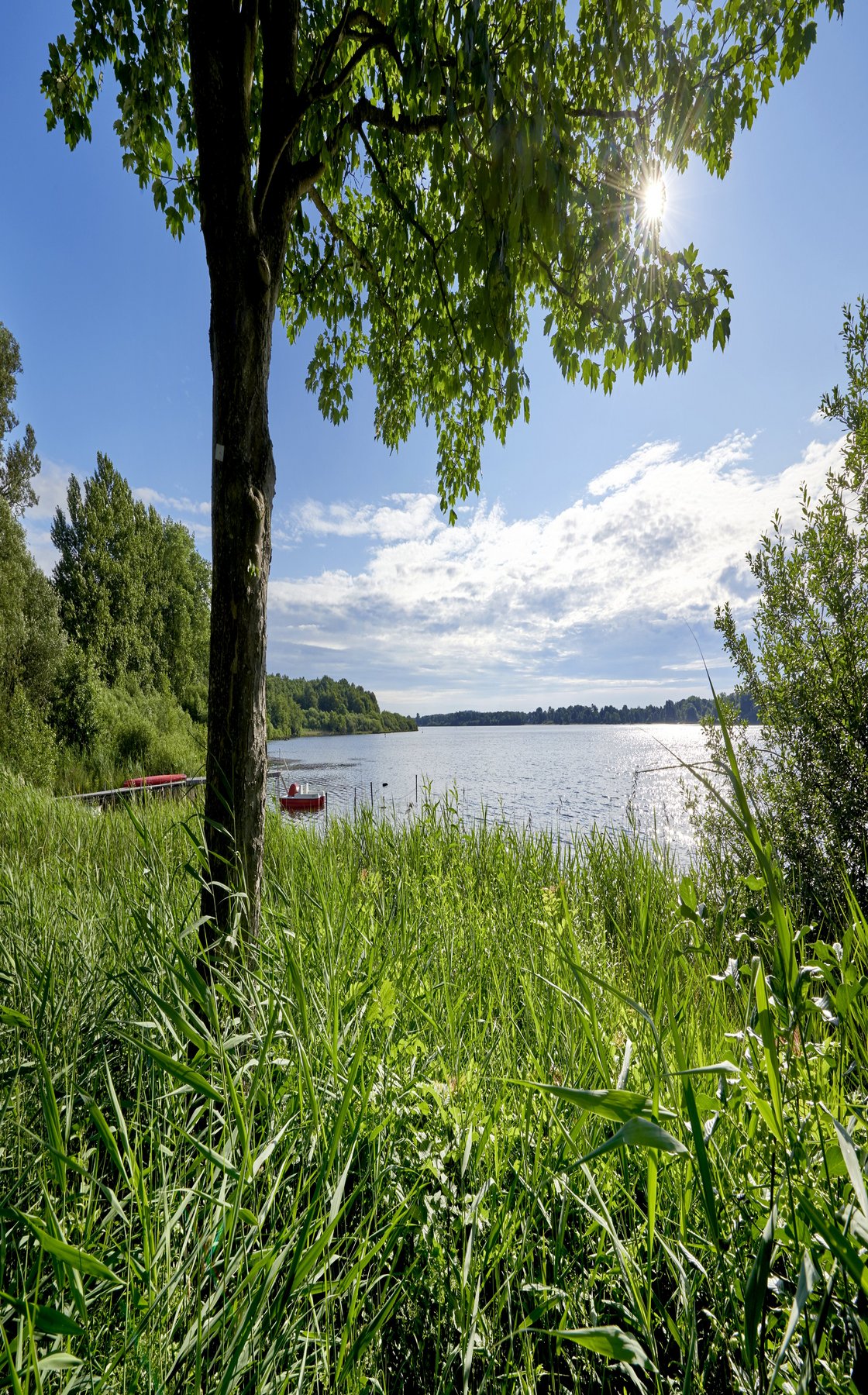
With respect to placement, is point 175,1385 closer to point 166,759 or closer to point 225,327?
point 225,327

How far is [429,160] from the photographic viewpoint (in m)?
2.53

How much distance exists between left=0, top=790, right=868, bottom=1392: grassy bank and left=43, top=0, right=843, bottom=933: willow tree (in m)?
0.56

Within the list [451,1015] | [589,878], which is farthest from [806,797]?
[451,1015]

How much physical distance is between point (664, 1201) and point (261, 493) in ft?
8.00

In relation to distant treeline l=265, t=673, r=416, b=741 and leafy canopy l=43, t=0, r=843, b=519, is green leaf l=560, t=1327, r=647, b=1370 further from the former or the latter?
distant treeline l=265, t=673, r=416, b=741

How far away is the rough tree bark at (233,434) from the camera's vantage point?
86.6 inches

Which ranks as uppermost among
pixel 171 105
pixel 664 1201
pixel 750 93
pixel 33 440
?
pixel 33 440

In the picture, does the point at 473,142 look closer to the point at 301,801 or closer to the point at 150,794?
the point at 150,794

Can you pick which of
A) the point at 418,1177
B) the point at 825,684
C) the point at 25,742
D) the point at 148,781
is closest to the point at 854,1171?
the point at 418,1177

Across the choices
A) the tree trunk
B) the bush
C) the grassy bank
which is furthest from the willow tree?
the bush

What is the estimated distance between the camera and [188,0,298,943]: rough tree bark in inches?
86.6

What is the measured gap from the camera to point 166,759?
18.9 m

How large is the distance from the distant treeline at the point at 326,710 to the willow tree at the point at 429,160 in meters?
36.7

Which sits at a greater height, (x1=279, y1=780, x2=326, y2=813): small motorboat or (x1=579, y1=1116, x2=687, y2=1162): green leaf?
(x1=579, y1=1116, x2=687, y2=1162): green leaf
